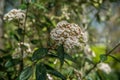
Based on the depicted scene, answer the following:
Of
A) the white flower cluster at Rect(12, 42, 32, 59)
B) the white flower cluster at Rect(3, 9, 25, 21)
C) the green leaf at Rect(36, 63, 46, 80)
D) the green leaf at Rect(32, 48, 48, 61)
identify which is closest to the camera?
the green leaf at Rect(36, 63, 46, 80)

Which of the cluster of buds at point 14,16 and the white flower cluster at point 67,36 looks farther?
the cluster of buds at point 14,16

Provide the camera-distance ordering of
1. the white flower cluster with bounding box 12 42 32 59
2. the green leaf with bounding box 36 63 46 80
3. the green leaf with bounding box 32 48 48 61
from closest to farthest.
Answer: the green leaf with bounding box 36 63 46 80 < the green leaf with bounding box 32 48 48 61 < the white flower cluster with bounding box 12 42 32 59

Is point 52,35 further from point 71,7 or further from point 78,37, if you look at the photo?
point 71,7

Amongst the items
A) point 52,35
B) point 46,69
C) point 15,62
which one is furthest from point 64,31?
point 15,62

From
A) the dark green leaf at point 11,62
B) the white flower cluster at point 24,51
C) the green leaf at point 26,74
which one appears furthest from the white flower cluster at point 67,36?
the white flower cluster at point 24,51

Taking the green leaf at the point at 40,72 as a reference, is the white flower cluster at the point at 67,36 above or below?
above

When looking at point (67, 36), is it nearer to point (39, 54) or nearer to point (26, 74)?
point (39, 54)

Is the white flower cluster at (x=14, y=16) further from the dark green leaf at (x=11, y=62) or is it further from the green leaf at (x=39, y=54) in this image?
the green leaf at (x=39, y=54)

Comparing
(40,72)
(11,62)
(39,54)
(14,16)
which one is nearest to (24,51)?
(11,62)

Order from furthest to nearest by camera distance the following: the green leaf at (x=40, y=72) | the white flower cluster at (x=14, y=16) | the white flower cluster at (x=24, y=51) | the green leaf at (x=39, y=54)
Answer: the white flower cluster at (x=24, y=51), the white flower cluster at (x=14, y=16), the green leaf at (x=39, y=54), the green leaf at (x=40, y=72)

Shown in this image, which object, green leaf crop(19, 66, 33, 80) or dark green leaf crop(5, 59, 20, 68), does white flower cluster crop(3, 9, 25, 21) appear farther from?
green leaf crop(19, 66, 33, 80)

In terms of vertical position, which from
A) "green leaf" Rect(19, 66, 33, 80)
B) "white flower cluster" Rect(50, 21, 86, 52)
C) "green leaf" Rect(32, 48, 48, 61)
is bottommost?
"green leaf" Rect(19, 66, 33, 80)

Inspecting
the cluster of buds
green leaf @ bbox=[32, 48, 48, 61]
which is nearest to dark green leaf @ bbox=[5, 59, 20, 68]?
the cluster of buds

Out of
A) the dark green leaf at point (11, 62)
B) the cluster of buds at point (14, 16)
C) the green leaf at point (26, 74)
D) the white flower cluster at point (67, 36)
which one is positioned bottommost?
the dark green leaf at point (11, 62)
